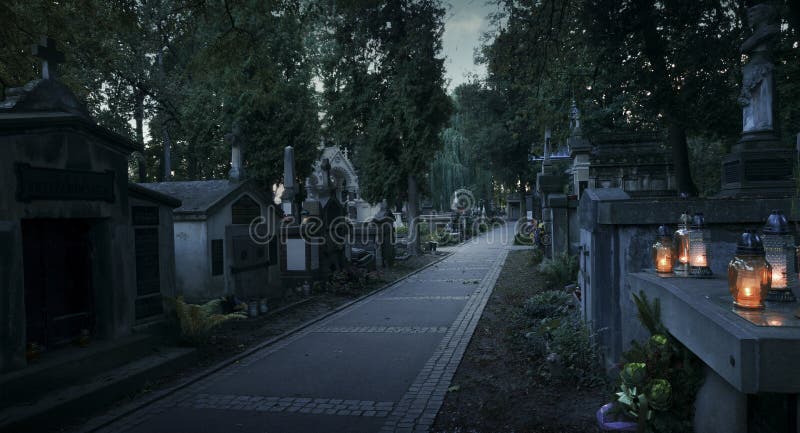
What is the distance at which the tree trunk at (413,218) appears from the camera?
23.1 meters

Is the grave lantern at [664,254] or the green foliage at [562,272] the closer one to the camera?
the grave lantern at [664,254]

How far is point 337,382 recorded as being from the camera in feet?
21.5

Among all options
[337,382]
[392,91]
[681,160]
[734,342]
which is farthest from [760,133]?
[392,91]

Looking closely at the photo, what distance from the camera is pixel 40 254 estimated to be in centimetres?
623

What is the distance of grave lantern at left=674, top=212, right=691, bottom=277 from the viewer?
4176mm

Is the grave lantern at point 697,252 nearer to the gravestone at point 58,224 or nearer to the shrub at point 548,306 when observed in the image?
the shrub at point 548,306

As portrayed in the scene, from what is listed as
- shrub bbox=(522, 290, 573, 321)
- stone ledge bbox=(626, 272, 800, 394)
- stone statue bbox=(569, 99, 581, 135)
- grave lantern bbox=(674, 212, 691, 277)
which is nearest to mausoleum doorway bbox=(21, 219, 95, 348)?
stone ledge bbox=(626, 272, 800, 394)

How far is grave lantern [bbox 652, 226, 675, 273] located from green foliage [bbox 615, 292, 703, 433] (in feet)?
3.60

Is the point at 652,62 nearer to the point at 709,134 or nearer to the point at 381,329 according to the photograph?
the point at 709,134

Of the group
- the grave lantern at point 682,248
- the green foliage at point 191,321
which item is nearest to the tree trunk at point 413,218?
the green foliage at point 191,321

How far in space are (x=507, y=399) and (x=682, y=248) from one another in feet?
8.39

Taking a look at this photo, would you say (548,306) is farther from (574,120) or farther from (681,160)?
(681,160)

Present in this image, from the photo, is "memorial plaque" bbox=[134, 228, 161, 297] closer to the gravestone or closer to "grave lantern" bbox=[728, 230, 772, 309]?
the gravestone

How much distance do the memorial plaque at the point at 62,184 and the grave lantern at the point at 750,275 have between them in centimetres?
662
